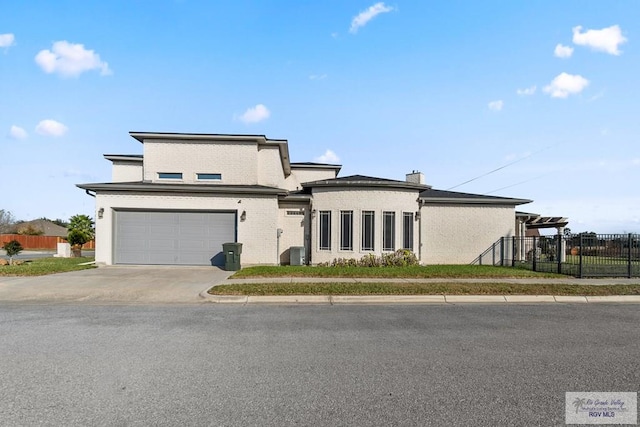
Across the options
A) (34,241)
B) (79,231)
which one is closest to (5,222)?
(34,241)

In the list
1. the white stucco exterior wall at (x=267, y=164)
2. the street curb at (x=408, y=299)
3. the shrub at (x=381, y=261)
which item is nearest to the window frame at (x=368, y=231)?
the shrub at (x=381, y=261)

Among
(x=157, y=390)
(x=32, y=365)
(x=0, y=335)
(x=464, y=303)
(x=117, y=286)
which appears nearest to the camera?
(x=157, y=390)

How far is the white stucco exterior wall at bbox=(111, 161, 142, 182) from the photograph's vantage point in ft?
76.9

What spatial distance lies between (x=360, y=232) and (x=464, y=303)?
8321 mm

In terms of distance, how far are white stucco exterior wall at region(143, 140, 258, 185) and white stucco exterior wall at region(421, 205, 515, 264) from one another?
367 inches

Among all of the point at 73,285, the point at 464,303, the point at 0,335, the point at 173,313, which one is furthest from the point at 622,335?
the point at 73,285

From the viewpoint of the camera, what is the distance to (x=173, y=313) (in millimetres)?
8062

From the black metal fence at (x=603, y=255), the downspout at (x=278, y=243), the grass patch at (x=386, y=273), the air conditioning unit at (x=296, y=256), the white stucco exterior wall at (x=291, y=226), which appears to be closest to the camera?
the grass patch at (x=386, y=273)

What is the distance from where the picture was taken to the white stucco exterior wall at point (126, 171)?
23438mm

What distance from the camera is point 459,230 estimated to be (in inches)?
765

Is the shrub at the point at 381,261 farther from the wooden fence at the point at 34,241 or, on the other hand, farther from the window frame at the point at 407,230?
the wooden fence at the point at 34,241

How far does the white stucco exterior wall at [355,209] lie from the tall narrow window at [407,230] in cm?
21

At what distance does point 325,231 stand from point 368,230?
2.00 m

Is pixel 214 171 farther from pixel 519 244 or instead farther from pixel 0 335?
pixel 519 244
